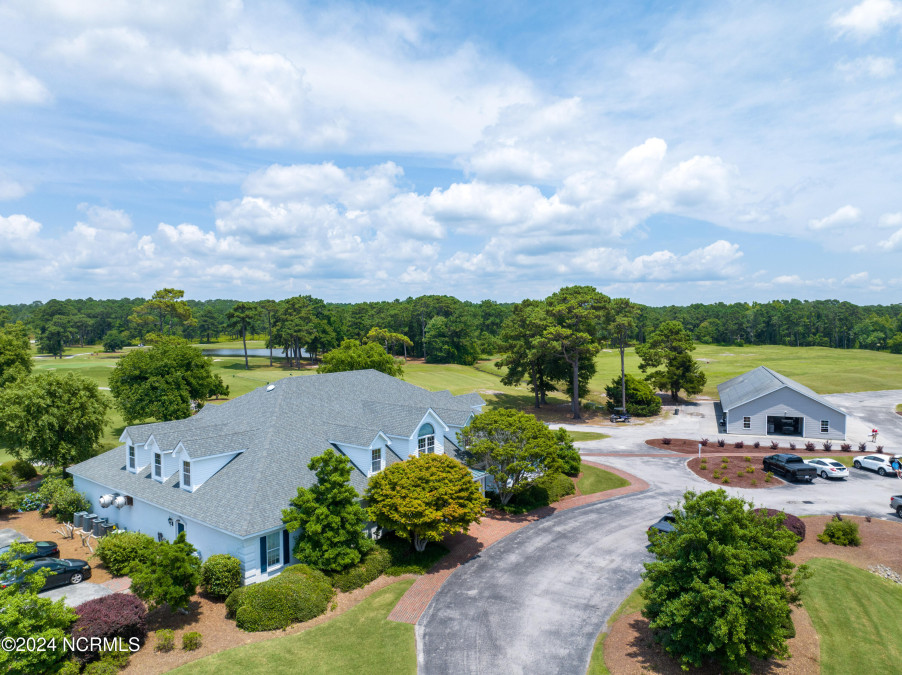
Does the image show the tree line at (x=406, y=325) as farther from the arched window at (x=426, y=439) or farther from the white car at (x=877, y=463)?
the arched window at (x=426, y=439)

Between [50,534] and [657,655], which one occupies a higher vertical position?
[50,534]

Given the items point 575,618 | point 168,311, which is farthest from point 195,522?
point 168,311

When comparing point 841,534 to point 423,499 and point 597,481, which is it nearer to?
point 597,481

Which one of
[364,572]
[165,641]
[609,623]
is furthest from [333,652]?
[609,623]

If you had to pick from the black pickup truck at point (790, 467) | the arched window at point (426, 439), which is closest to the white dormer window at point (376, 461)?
the arched window at point (426, 439)

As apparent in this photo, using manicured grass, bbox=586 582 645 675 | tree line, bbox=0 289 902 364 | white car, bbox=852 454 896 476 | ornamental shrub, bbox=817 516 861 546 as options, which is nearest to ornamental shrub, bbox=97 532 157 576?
manicured grass, bbox=586 582 645 675

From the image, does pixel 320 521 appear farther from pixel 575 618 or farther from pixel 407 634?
pixel 575 618
